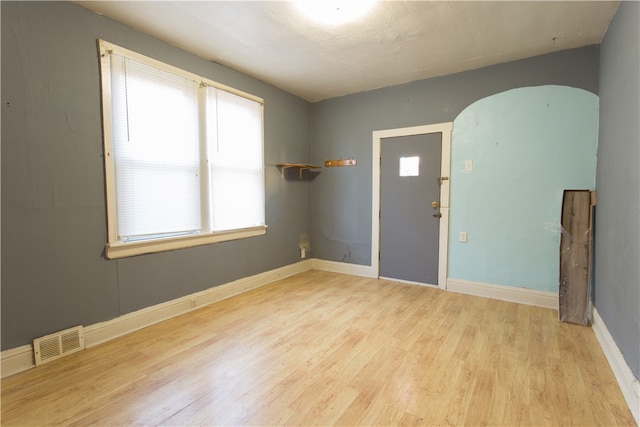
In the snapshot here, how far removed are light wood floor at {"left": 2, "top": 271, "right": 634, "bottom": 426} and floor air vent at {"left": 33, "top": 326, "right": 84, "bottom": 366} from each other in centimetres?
6

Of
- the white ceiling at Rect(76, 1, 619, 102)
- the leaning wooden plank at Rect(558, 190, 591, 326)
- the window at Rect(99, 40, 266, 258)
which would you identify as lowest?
the leaning wooden plank at Rect(558, 190, 591, 326)

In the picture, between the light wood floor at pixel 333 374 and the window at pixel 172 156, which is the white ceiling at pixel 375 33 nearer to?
the window at pixel 172 156

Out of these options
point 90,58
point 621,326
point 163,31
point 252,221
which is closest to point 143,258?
point 252,221

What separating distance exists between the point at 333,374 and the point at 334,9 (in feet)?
8.59

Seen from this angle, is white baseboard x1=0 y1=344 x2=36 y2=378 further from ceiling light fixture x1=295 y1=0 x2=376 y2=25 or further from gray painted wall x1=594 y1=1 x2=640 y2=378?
gray painted wall x1=594 y1=1 x2=640 y2=378

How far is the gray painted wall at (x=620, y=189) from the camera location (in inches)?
67.4

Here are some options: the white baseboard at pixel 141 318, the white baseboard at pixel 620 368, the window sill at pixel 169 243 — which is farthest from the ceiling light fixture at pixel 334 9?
the white baseboard at pixel 620 368

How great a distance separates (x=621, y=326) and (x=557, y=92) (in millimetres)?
2242

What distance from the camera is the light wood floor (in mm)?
1550

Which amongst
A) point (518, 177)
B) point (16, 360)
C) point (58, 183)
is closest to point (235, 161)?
point (58, 183)

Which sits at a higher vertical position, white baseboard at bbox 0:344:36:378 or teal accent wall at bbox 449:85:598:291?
teal accent wall at bbox 449:85:598:291

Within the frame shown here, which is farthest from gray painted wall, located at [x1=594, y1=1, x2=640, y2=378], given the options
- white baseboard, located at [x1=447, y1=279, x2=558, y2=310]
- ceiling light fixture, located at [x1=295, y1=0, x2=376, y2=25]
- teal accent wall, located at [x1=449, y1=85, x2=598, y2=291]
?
ceiling light fixture, located at [x1=295, y1=0, x2=376, y2=25]

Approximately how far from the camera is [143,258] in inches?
101

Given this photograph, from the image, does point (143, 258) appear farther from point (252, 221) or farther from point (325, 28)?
point (325, 28)
